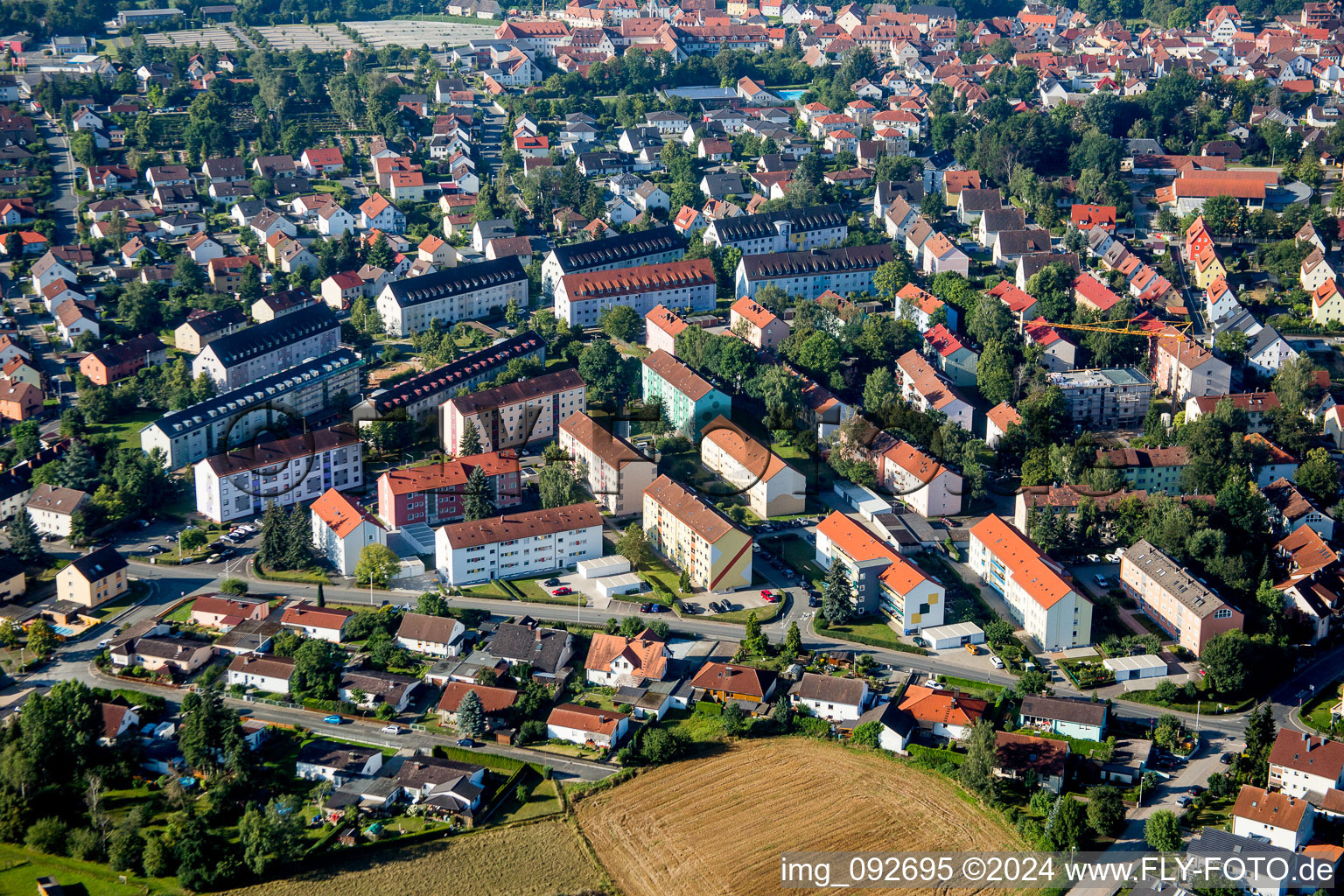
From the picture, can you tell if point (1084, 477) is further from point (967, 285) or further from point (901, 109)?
point (901, 109)

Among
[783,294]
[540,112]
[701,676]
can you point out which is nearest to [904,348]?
[783,294]

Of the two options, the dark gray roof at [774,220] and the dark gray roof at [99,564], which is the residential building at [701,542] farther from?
the dark gray roof at [774,220]

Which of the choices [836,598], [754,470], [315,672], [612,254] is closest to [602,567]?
[754,470]

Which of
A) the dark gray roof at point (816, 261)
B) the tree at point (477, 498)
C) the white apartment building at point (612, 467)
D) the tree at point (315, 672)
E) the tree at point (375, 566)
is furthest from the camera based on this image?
the dark gray roof at point (816, 261)

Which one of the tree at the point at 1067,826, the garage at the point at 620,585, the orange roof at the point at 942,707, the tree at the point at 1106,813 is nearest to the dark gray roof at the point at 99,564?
the garage at the point at 620,585

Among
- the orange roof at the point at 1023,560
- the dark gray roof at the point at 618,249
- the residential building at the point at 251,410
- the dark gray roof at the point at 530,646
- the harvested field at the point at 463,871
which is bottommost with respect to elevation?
the harvested field at the point at 463,871

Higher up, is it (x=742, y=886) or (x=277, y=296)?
(x=277, y=296)
